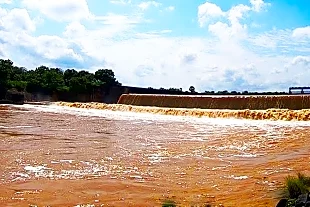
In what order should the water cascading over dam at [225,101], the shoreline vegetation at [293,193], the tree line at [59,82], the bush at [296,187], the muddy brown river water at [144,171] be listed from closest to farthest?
the shoreline vegetation at [293,193] < the bush at [296,187] < the muddy brown river water at [144,171] < the water cascading over dam at [225,101] < the tree line at [59,82]

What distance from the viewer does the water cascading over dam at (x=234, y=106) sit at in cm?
2258

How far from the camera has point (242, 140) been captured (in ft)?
42.4

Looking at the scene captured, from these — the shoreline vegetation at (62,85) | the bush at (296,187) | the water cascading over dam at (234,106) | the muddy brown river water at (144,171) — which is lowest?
the muddy brown river water at (144,171)

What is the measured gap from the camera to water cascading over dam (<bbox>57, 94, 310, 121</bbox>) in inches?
889

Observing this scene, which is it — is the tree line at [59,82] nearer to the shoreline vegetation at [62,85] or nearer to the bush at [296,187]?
the shoreline vegetation at [62,85]

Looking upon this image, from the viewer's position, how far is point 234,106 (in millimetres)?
27859

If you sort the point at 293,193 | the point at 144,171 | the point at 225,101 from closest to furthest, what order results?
the point at 293,193 < the point at 144,171 < the point at 225,101

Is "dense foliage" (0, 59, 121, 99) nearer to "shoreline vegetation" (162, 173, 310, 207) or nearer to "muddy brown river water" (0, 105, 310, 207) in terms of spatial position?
"muddy brown river water" (0, 105, 310, 207)

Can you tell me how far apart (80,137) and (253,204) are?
29.6 feet

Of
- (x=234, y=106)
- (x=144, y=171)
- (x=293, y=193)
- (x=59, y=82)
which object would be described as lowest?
(x=144, y=171)

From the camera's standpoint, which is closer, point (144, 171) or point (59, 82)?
point (144, 171)

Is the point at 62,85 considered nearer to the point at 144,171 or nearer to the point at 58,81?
the point at 58,81

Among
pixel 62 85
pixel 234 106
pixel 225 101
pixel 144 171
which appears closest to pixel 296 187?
pixel 144 171

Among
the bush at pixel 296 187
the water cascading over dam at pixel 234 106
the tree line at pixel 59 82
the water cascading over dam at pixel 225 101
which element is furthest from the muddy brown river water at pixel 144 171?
the tree line at pixel 59 82
